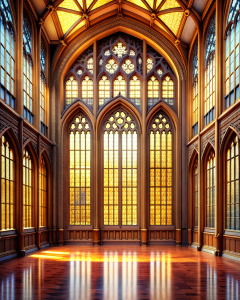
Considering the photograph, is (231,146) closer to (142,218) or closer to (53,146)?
(142,218)

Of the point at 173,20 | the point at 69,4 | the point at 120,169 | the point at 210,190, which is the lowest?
the point at 210,190

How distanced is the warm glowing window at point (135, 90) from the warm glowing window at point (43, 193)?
23.8 feet

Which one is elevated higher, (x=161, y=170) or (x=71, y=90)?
(x=71, y=90)

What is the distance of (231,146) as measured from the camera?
18016 millimetres

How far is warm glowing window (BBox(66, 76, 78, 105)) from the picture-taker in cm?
2650

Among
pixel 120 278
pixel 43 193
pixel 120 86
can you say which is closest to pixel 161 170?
pixel 120 86

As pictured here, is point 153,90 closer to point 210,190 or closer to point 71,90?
point 71,90

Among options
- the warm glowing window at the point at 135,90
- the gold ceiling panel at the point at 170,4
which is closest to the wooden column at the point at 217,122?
the gold ceiling panel at the point at 170,4

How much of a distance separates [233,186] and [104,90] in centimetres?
1222

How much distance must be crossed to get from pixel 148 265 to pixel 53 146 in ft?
41.6

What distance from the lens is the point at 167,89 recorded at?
87.2ft

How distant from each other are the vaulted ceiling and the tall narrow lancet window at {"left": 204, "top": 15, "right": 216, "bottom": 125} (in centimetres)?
153

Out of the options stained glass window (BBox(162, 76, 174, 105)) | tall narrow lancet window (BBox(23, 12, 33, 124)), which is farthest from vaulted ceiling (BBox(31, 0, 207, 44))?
stained glass window (BBox(162, 76, 174, 105))

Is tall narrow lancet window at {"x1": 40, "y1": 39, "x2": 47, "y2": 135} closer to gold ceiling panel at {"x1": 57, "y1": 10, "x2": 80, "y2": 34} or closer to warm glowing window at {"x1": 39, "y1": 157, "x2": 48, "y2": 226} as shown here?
gold ceiling panel at {"x1": 57, "y1": 10, "x2": 80, "y2": 34}
